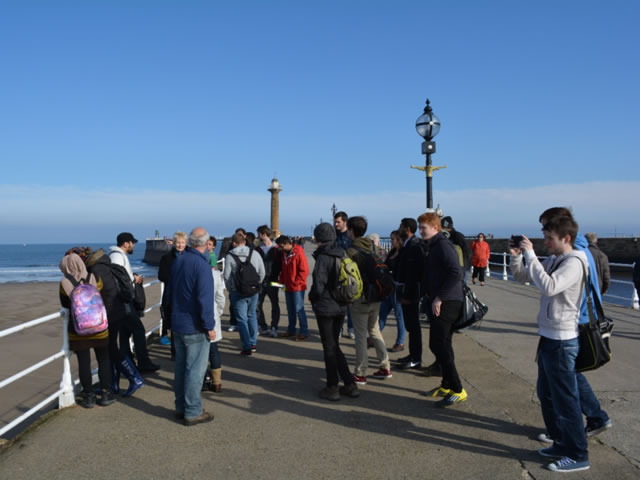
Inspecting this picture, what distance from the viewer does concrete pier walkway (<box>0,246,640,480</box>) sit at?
10.5ft

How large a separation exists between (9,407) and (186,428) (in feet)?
13.0

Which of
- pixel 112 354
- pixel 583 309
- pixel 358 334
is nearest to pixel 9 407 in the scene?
pixel 112 354

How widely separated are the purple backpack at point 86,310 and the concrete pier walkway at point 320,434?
0.81m

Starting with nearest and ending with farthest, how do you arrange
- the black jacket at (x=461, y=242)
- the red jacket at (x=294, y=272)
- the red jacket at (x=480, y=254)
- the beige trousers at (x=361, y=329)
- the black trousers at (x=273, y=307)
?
the beige trousers at (x=361, y=329), the black jacket at (x=461, y=242), the red jacket at (x=294, y=272), the black trousers at (x=273, y=307), the red jacket at (x=480, y=254)

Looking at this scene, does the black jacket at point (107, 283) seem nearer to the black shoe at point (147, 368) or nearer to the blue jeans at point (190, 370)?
the blue jeans at point (190, 370)

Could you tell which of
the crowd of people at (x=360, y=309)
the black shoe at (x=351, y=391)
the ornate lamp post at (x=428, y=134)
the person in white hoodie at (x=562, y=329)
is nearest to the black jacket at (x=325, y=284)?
the crowd of people at (x=360, y=309)

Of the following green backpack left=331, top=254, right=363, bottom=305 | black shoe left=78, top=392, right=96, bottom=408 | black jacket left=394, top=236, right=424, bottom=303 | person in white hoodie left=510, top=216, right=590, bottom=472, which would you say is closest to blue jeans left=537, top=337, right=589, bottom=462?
person in white hoodie left=510, top=216, right=590, bottom=472

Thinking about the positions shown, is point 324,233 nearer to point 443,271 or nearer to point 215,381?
point 443,271

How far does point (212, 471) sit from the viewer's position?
3.19 meters

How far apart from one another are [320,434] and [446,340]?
1.48m

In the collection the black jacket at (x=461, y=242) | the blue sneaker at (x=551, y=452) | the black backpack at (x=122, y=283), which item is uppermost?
the black jacket at (x=461, y=242)

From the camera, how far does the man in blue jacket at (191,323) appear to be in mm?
3998

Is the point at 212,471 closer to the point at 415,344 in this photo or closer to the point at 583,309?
→ the point at 583,309

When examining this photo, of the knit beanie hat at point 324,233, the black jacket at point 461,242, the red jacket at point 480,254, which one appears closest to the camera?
the knit beanie hat at point 324,233
